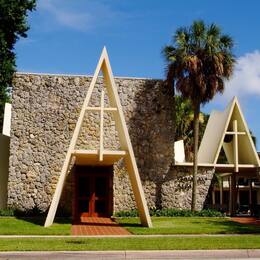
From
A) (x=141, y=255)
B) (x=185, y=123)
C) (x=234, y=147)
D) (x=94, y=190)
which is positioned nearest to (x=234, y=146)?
(x=234, y=147)

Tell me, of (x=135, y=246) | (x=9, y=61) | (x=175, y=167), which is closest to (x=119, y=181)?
(x=175, y=167)

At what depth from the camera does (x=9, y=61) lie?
23969 millimetres

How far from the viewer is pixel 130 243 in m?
13.1

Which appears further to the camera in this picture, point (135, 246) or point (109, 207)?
point (109, 207)

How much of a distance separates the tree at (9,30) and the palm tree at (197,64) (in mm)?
7385

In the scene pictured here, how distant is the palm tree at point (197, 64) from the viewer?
24.2m

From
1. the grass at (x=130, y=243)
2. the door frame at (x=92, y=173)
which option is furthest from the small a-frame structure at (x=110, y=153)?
the door frame at (x=92, y=173)

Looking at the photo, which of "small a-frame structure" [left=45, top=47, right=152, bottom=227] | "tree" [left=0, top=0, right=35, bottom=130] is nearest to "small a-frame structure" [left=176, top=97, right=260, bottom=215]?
"small a-frame structure" [left=45, top=47, right=152, bottom=227]

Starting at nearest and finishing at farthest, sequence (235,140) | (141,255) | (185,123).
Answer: (141,255)
(235,140)
(185,123)

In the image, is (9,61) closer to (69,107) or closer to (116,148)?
(69,107)

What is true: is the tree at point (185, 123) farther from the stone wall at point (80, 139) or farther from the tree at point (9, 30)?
the tree at point (9, 30)

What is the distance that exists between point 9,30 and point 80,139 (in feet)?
21.6

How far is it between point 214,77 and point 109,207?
27.6ft

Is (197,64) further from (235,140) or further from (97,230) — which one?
(97,230)
